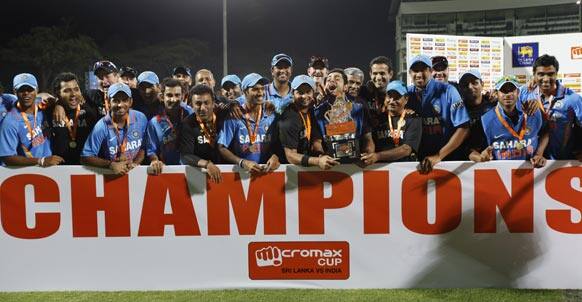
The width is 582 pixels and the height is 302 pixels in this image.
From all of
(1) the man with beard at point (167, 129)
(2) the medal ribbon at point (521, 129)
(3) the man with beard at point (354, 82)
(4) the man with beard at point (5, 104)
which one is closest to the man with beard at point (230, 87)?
(1) the man with beard at point (167, 129)

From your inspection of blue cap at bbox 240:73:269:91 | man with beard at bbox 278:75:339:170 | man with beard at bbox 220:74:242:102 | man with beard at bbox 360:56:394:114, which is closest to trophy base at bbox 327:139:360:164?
man with beard at bbox 278:75:339:170

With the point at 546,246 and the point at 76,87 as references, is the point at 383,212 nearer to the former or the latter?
the point at 546,246

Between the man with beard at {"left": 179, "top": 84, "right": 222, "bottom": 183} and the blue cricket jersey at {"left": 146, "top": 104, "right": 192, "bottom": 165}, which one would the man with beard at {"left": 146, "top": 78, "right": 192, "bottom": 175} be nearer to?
the blue cricket jersey at {"left": 146, "top": 104, "right": 192, "bottom": 165}

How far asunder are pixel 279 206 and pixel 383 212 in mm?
888

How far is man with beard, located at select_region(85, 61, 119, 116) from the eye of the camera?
5620 mm

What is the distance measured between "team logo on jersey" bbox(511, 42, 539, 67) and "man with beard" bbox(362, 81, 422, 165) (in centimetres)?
1085

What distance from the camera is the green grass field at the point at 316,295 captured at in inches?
170

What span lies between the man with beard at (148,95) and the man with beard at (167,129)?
1.45 ft

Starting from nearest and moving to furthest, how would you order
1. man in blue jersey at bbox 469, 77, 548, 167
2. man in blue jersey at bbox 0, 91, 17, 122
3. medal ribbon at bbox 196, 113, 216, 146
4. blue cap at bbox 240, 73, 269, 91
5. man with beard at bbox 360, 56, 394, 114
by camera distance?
1. man in blue jersey at bbox 469, 77, 548, 167
2. medal ribbon at bbox 196, 113, 216, 146
3. blue cap at bbox 240, 73, 269, 91
4. man in blue jersey at bbox 0, 91, 17, 122
5. man with beard at bbox 360, 56, 394, 114

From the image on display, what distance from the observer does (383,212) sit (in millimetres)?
4547

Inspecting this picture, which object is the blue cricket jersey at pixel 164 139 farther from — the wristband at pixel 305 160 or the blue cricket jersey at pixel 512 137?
the blue cricket jersey at pixel 512 137

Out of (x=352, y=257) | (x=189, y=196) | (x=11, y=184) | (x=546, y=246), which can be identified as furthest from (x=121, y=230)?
(x=546, y=246)

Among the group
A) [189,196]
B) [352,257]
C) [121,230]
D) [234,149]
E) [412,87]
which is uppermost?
[412,87]

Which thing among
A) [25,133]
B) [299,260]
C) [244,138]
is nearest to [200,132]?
[244,138]
